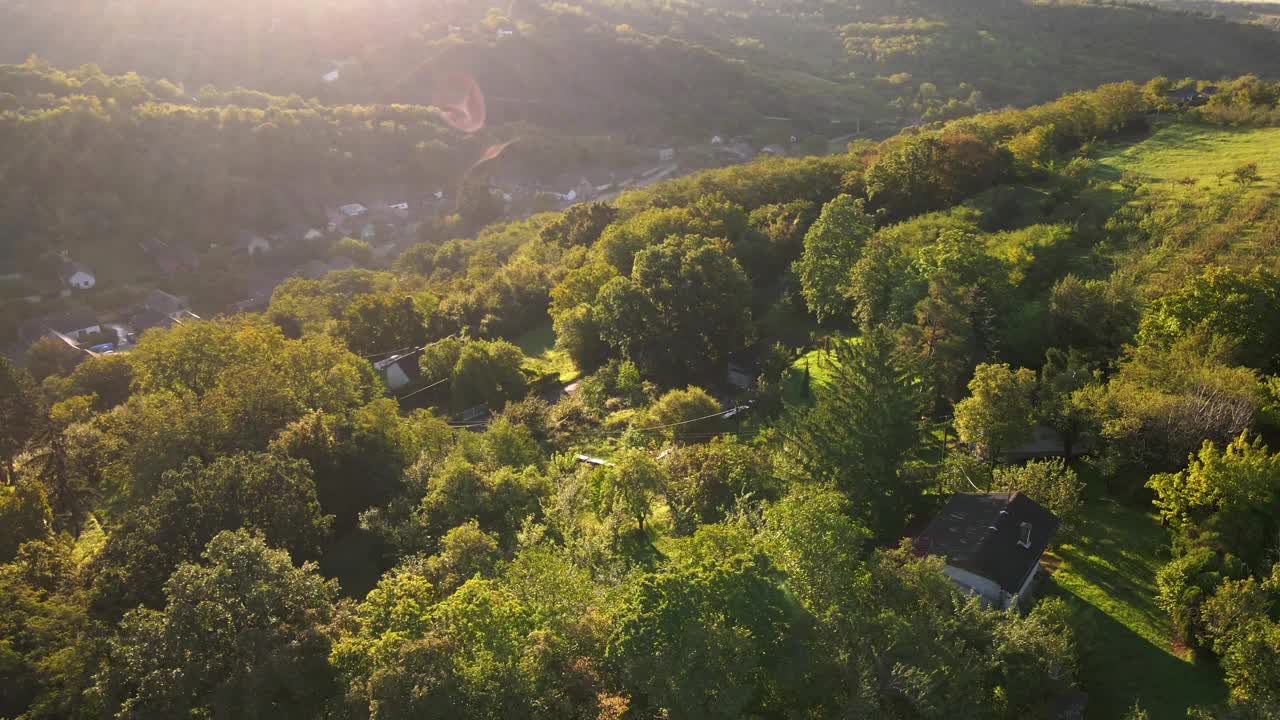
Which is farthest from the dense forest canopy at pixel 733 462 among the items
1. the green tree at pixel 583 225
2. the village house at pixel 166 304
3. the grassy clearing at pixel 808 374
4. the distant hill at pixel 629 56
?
the distant hill at pixel 629 56

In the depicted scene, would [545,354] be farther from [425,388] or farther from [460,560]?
[460,560]

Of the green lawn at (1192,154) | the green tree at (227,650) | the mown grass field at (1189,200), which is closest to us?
the green tree at (227,650)

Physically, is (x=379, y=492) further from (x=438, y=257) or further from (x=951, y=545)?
(x=438, y=257)

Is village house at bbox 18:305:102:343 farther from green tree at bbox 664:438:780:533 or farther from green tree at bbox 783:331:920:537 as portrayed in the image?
green tree at bbox 783:331:920:537

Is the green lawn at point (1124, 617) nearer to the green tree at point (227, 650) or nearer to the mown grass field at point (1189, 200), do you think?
the mown grass field at point (1189, 200)

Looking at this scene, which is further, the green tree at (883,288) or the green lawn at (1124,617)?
the green tree at (883,288)

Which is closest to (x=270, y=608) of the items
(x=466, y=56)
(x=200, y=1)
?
(x=466, y=56)
